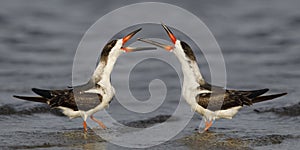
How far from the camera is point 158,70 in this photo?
43.8ft

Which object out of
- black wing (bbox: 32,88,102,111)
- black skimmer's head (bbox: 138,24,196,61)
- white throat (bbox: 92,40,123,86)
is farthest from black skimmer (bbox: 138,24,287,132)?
black wing (bbox: 32,88,102,111)

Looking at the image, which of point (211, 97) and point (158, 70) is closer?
point (211, 97)

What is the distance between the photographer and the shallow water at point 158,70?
860 cm

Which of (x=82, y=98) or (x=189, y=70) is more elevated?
(x=189, y=70)

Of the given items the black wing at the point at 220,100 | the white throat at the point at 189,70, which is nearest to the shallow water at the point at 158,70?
the black wing at the point at 220,100

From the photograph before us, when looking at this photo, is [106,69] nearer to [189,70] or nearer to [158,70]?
[189,70]

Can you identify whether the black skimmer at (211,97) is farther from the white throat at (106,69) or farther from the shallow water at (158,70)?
the white throat at (106,69)

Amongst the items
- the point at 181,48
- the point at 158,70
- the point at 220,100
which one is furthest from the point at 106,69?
the point at 158,70

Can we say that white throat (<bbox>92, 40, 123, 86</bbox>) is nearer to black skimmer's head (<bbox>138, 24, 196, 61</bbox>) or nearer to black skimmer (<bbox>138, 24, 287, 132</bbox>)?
black skimmer's head (<bbox>138, 24, 196, 61</bbox>)

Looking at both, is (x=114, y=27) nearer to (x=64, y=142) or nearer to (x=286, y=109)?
(x=286, y=109)

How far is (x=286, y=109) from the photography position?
10352 mm

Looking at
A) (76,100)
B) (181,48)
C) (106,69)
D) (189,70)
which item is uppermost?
(181,48)

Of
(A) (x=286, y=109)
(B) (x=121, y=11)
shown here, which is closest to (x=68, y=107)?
(A) (x=286, y=109)

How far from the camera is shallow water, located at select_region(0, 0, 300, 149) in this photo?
8.60 meters
